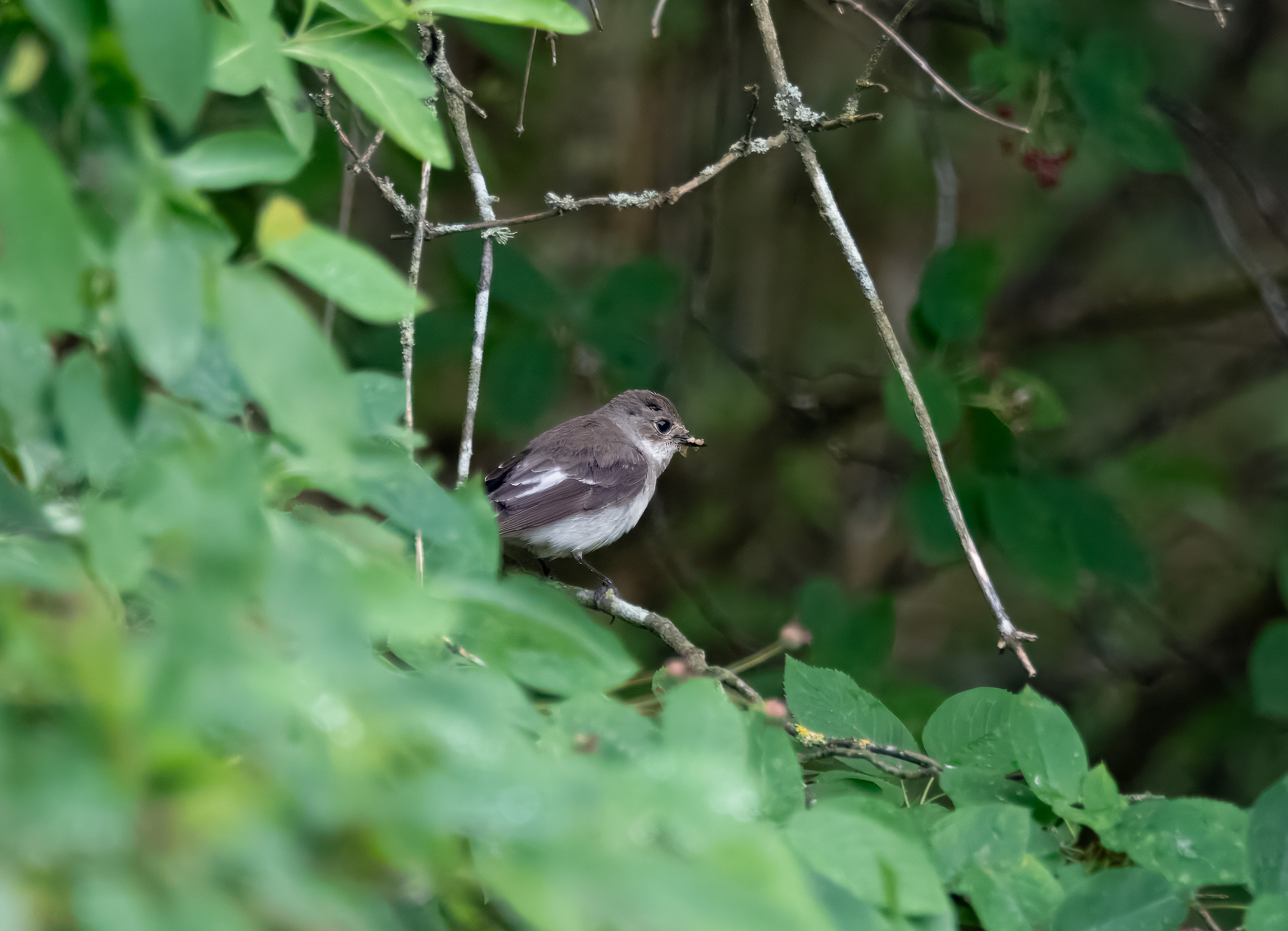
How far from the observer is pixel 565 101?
6121mm

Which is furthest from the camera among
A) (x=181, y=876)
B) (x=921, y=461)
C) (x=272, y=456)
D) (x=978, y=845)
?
(x=921, y=461)

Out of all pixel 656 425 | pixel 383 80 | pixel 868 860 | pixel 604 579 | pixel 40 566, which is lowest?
pixel 604 579

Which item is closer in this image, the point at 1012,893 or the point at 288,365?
the point at 288,365

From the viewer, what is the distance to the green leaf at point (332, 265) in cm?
79

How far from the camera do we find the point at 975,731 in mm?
1847

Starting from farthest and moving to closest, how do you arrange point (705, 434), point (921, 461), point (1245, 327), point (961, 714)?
point (705, 434), point (1245, 327), point (921, 461), point (961, 714)

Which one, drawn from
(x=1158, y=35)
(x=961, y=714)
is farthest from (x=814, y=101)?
(x=961, y=714)

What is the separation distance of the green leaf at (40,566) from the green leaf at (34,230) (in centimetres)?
19

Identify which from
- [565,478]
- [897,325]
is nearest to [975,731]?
[565,478]

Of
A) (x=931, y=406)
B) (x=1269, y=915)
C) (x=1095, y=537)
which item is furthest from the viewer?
(x=1095, y=537)

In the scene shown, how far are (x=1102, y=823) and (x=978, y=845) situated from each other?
0.28 meters

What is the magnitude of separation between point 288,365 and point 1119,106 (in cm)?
412

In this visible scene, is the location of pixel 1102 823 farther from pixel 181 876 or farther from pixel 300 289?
pixel 300 289

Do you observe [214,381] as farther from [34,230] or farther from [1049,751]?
[1049,751]
